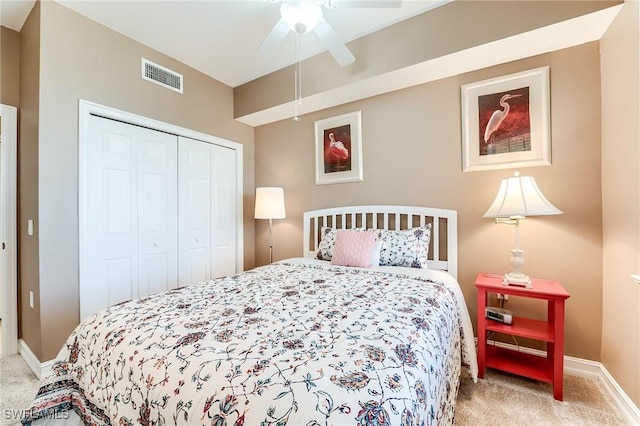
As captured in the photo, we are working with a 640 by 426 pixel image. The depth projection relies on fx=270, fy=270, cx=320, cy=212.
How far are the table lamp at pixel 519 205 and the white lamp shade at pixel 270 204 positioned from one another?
2135 mm

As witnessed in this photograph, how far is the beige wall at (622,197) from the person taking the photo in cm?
153

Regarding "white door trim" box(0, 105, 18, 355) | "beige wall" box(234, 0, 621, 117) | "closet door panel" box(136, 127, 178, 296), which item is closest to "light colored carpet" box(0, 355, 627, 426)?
"white door trim" box(0, 105, 18, 355)

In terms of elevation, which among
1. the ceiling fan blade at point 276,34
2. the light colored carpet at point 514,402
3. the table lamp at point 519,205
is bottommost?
the light colored carpet at point 514,402

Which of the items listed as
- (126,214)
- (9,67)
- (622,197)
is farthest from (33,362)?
(622,197)

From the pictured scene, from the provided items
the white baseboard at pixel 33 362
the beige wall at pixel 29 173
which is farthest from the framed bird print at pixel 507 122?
the white baseboard at pixel 33 362

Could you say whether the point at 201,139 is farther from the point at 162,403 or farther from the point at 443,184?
the point at 162,403

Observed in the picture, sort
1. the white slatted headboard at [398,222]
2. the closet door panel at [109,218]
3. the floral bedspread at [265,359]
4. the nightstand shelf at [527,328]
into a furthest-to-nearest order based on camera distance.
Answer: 1. the white slatted headboard at [398,222]
2. the closet door panel at [109,218]
3. the nightstand shelf at [527,328]
4. the floral bedspread at [265,359]

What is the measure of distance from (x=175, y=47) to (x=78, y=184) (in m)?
1.61

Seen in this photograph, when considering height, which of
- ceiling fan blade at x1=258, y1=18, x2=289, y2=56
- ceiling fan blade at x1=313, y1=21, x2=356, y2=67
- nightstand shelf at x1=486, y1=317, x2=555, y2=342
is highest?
ceiling fan blade at x1=258, y1=18, x2=289, y2=56

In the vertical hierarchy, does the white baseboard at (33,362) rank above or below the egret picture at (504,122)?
below

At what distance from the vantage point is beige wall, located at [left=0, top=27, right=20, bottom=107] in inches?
91.9

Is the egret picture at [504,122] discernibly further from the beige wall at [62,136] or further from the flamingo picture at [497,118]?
the beige wall at [62,136]

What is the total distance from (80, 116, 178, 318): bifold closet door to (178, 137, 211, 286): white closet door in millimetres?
83

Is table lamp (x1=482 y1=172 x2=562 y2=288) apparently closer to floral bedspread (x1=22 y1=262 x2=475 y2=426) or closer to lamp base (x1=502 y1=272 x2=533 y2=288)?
lamp base (x1=502 y1=272 x2=533 y2=288)
